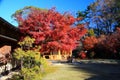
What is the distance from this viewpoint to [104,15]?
53.9 m

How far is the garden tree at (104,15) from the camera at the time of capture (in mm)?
52534

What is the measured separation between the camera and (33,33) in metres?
19.9

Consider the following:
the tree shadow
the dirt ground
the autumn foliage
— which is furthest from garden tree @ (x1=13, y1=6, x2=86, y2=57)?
the tree shadow

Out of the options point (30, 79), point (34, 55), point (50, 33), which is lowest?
point (30, 79)

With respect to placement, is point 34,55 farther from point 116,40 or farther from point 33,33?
point 116,40

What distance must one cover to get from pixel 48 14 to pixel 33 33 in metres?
2.05

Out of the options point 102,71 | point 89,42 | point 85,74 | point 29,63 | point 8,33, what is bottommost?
point 85,74

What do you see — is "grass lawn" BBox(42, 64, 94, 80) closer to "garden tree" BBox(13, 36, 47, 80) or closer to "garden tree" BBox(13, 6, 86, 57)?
"garden tree" BBox(13, 36, 47, 80)

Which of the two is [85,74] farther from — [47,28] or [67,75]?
[47,28]

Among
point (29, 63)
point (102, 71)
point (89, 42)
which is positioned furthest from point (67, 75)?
point (89, 42)

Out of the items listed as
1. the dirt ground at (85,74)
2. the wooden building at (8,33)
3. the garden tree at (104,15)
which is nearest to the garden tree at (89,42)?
the garden tree at (104,15)

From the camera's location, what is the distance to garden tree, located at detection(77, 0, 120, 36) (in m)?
52.5

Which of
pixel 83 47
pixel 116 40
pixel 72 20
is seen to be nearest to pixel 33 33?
pixel 72 20

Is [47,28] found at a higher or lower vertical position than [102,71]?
higher
